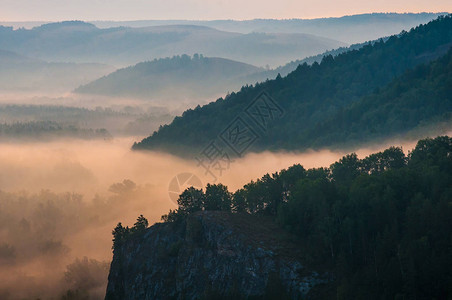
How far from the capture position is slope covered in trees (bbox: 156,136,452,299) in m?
55.3

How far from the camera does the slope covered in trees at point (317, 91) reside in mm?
180738

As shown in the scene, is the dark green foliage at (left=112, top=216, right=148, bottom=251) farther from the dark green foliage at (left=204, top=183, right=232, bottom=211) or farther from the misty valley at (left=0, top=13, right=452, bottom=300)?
the dark green foliage at (left=204, top=183, right=232, bottom=211)

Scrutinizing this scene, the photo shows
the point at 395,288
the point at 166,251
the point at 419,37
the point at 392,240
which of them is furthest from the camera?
the point at 419,37

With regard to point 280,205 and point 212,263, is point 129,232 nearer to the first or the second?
point 212,263

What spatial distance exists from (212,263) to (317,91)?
131 m

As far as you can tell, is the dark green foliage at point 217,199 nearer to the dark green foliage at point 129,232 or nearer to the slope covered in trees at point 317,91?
the dark green foliage at point 129,232

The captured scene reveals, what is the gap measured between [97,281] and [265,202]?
177 feet

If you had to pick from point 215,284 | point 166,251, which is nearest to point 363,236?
point 215,284

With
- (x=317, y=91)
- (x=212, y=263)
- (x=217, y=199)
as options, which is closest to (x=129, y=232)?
(x=217, y=199)

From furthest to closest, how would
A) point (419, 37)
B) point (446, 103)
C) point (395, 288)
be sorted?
point (419, 37), point (446, 103), point (395, 288)

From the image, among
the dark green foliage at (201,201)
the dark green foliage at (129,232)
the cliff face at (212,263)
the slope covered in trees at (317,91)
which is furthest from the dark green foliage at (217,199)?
the slope covered in trees at (317,91)

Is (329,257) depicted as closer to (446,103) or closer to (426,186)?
(426,186)

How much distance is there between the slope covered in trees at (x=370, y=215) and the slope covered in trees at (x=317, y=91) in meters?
92.7

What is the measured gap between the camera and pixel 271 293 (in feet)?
205
